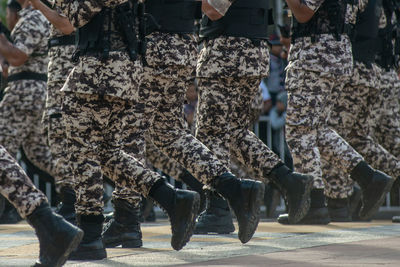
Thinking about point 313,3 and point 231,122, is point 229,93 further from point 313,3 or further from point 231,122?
point 313,3

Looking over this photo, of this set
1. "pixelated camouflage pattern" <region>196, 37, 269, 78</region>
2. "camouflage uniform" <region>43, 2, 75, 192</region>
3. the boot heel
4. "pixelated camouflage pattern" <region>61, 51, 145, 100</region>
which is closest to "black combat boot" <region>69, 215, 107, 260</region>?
the boot heel

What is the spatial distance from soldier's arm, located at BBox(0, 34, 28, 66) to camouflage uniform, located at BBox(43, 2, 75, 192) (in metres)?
0.77

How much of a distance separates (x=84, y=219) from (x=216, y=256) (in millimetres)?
762

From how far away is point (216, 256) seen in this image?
4.96m

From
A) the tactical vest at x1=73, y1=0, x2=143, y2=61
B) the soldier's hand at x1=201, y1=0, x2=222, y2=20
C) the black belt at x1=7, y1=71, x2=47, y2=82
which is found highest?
the soldier's hand at x1=201, y1=0, x2=222, y2=20

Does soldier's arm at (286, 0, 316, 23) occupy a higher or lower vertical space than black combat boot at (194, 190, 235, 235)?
higher

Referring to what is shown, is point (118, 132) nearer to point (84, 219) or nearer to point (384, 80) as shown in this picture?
point (84, 219)

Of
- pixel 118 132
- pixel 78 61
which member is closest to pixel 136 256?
pixel 118 132

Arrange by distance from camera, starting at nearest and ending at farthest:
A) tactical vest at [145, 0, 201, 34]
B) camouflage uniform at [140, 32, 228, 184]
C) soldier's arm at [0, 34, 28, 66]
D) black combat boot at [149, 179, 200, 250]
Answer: black combat boot at [149, 179, 200, 250]
camouflage uniform at [140, 32, 228, 184]
tactical vest at [145, 0, 201, 34]
soldier's arm at [0, 34, 28, 66]

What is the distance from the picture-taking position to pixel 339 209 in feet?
25.7

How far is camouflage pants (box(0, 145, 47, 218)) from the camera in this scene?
4.01m

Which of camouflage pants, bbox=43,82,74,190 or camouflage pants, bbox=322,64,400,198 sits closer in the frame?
camouflage pants, bbox=43,82,74,190

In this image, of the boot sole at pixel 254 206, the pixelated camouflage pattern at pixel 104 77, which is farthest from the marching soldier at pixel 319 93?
the pixelated camouflage pattern at pixel 104 77

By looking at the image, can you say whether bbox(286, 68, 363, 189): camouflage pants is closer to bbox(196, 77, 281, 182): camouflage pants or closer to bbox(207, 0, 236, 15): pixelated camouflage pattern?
bbox(196, 77, 281, 182): camouflage pants
